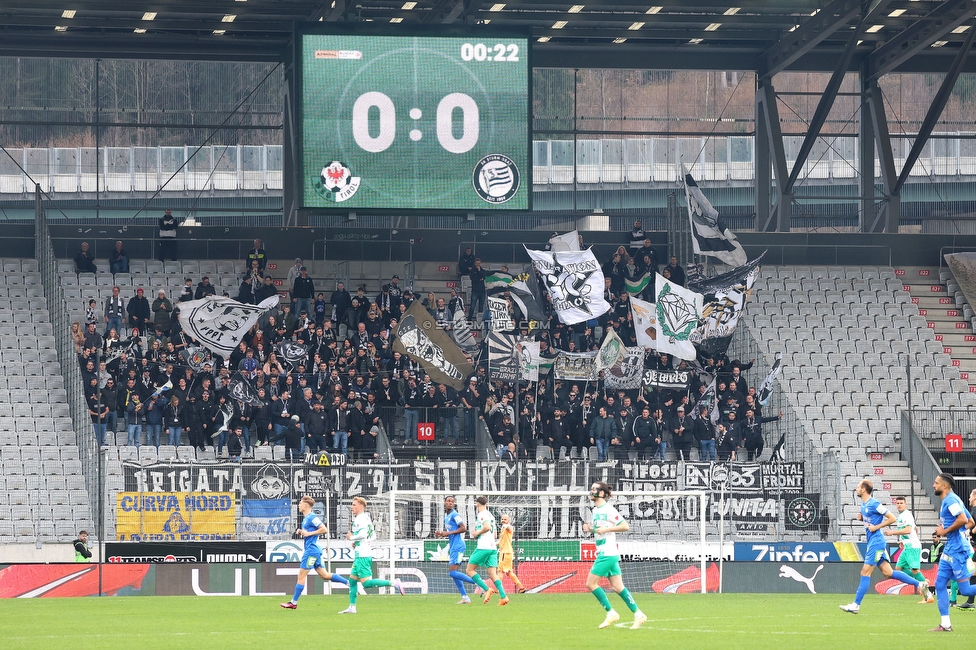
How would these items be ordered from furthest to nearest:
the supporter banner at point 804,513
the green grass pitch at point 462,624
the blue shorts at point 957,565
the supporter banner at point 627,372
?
the supporter banner at point 627,372 → the supporter banner at point 804,513 → the blue shorts at point 957,565 → the green grass pitch at point 462,624

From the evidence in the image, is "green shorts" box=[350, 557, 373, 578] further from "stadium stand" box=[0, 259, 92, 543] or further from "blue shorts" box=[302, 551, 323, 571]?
"stadium stand" box=[0, 259, 92, 543]

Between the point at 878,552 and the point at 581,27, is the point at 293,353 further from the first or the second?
the point at 878,552

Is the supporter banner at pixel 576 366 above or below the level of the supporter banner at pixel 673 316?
below

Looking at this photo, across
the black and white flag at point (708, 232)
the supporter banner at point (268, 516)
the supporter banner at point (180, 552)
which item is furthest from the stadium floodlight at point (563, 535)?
the black and white flag at point (708, 232)

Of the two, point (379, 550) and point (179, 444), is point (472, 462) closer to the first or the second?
point (379, 550)

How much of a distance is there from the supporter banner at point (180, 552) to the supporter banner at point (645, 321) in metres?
11.5

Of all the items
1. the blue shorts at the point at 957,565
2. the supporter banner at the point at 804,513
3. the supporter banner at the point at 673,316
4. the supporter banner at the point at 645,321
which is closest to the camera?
the blue shorts at the point at 957,565

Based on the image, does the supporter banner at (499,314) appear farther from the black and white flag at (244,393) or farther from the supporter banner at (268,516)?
the supporter banner at (268,516)

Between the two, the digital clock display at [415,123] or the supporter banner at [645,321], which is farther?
the supporter banner at [645,321]

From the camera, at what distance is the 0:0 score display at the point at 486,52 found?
34.9 metres

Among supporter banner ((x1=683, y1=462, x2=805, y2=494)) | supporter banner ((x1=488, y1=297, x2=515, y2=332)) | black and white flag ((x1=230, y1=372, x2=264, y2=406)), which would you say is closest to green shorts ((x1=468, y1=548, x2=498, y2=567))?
supporter banner ((x1=683, y1=462, x2=805, y2=494))

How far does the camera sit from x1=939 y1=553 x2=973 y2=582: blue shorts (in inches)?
693

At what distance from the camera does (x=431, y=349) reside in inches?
1372

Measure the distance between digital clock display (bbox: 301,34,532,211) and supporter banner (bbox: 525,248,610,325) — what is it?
1.98 m
